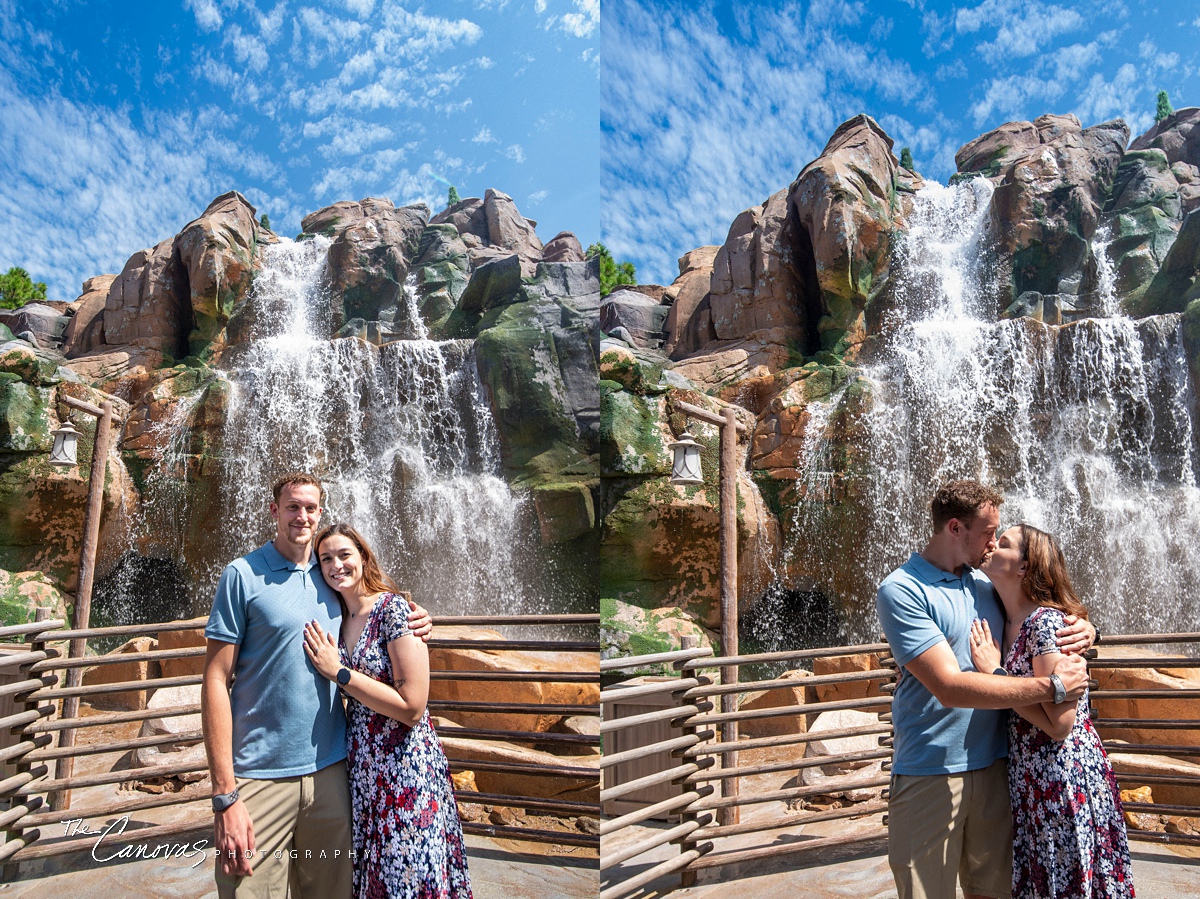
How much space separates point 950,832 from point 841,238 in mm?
12886

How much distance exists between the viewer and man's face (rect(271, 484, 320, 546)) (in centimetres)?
189

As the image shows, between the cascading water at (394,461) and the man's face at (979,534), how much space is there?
33.9 feet

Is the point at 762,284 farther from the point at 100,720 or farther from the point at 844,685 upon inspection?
the point at 100,720

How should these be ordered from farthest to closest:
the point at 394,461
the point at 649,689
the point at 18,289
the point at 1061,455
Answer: the point at 18,289 < the point at 394,461 < the point at 1061,455 < the point at 649,689

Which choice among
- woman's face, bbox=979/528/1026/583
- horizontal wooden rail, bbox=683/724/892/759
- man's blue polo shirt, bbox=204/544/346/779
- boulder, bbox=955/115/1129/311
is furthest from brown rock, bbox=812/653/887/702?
boulder, bbox=955/115/1129/311

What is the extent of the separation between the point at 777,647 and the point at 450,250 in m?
11.5

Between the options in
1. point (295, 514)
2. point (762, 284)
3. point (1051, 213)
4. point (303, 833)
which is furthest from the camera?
point (1051, 213)

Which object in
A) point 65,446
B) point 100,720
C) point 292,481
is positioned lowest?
point 100,720

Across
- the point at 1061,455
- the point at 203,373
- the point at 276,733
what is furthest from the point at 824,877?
the point at 203,373

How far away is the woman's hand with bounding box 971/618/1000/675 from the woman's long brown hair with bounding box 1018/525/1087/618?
6.3 inches

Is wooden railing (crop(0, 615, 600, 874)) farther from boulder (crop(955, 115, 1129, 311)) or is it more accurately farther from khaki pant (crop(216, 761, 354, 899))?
boulder (crop(955, 115, 1129, 311))

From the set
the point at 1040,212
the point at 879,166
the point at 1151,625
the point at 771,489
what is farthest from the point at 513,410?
the point at 1040,212

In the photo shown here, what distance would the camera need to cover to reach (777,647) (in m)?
11.3

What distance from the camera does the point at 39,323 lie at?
15.0 m
